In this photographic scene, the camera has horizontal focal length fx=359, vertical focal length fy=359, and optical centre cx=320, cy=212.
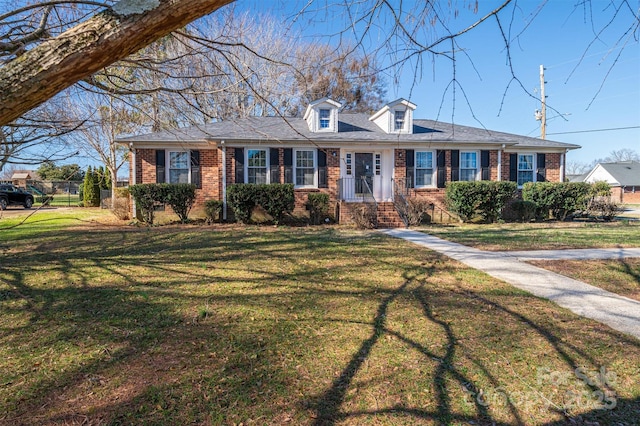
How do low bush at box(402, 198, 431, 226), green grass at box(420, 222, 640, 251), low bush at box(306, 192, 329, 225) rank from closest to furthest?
green grass at box(420, 222, 640, 251) < low bush at box(402, 198, 431, 226) < low bush at box(306, 192, 329, 225)

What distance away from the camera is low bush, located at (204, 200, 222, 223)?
41.6ft

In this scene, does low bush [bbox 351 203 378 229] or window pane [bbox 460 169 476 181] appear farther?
window pane [bbox 460 169 476 181]

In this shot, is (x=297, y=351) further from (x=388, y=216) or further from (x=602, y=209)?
(x=602, y=209)

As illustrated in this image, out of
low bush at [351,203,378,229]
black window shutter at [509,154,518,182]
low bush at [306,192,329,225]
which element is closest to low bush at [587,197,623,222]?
black window shutter at [509,154,518,182]

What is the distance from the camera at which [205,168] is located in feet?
44.6

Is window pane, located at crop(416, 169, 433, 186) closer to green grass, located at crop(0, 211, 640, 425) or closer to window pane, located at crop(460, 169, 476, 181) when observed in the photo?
window pane, located at crop(460, 169, 476, 181)

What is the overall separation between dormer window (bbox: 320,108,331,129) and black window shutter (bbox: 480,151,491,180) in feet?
20.5

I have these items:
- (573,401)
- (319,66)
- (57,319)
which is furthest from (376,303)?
(57,319)

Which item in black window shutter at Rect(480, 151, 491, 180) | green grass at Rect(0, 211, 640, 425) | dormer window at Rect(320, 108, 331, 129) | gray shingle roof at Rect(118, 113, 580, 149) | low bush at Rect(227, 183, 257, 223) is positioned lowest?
green grass at Rect(0, 211, 640, 425)

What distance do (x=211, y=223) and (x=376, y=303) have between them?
9.50 m

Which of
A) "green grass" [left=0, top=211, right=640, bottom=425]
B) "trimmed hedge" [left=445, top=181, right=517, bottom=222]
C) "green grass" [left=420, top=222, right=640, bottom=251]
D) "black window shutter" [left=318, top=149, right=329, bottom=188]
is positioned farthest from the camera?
"black window shutter" [left=318, top=149, right=329, bottom=188]

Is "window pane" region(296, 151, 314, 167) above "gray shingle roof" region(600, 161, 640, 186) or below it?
below

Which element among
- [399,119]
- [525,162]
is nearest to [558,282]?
[399,119]

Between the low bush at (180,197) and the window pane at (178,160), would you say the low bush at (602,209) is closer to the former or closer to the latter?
the low bush at (180,197)
